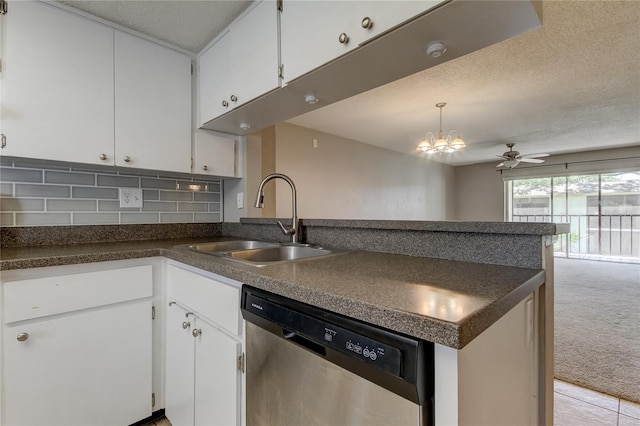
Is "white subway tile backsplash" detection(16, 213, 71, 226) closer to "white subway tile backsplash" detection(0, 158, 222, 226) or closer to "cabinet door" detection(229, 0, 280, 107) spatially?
"white subway tile backsplash" detection(0, 158, 222, 226)

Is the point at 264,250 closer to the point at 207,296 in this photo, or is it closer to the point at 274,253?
the point at 274,253

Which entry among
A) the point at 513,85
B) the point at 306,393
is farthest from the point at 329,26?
the point at 513,85

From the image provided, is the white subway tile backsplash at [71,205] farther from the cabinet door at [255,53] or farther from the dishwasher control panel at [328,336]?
→ the dishwasher control panel at [328,336]

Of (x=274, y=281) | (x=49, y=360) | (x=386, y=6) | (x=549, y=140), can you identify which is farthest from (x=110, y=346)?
(x=549, y=140)

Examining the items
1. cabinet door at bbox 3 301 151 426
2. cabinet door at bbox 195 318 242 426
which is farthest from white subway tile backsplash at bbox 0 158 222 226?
cabinet door at bbox 195 318 242 426

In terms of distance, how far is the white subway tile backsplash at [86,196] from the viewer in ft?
4.97

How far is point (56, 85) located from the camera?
1434mm

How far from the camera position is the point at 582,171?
6.28m

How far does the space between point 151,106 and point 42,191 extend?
0.72m

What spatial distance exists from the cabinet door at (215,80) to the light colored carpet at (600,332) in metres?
2.77

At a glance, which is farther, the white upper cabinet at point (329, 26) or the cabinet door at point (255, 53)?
the cabinet door at point (255, 53)

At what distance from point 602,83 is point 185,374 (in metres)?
4.34

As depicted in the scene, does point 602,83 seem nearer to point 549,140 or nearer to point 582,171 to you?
point 549,140

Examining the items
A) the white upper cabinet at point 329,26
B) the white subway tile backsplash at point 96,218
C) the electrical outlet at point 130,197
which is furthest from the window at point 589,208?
the white subway tile backsplash at point 96,218
